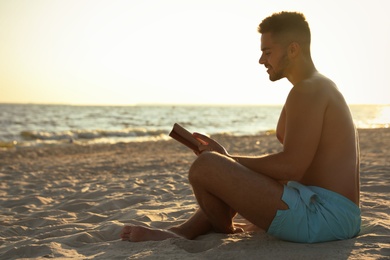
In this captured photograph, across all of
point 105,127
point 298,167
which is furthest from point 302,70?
point 105,127

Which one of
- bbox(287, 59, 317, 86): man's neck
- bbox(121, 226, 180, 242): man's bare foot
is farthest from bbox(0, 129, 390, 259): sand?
bbox(287, 59, 317, 86): man's neck

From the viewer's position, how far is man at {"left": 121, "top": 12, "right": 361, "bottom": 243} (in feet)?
8.76

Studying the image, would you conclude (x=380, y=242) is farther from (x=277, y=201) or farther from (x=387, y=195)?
(x=387, y=195)

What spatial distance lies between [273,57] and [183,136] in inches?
30.3

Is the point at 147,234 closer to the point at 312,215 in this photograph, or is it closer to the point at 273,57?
the point at 312,215

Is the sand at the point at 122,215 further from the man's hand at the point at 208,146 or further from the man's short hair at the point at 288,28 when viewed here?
the man's short hair at the point at 288,28

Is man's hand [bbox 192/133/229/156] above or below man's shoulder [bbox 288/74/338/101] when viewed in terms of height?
below

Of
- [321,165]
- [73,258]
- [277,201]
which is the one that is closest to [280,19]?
[321,165]

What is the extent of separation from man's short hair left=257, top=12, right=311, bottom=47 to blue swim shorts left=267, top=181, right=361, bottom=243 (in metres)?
0.89

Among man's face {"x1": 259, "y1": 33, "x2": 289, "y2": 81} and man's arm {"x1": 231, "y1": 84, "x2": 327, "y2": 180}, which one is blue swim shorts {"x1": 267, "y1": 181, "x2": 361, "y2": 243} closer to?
man's arm {"x1": 231, "y1": 84, "x2": 327, "y2": 180}

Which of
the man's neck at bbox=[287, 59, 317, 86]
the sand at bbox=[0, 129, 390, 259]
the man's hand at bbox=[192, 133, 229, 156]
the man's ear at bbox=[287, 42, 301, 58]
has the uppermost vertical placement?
the man's ear at bbox=[287, 42, 301, 58]

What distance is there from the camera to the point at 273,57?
114 inches

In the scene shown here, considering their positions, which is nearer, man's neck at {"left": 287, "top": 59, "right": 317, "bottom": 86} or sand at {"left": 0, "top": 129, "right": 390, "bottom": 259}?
sand at {"left": 0, "top": 129, "right": 390, "bottom": 259}

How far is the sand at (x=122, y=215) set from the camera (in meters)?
2.75
